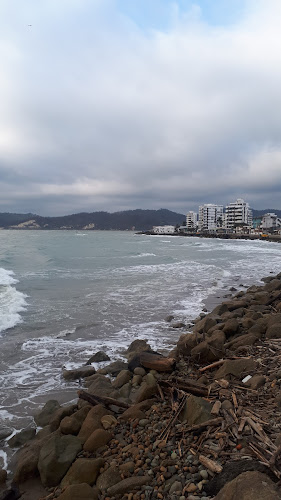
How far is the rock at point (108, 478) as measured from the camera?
353cm

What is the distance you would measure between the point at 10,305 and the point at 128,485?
11.9 metres

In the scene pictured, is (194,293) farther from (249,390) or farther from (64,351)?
(249,390)

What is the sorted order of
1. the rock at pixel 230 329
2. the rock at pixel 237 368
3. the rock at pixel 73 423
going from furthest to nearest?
the rock at pixel 230 329 → the rock at pixel 237 368 → the rock at pixel 73 423

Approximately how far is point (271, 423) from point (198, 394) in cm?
134

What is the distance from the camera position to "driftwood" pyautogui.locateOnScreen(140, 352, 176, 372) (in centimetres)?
632

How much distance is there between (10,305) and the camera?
13.9 m

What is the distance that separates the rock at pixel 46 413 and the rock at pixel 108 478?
2.24 metres

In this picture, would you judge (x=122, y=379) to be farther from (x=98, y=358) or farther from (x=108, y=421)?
(x=108, y=421)

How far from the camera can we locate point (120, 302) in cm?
1485

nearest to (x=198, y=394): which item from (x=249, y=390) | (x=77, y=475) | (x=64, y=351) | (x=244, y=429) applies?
(x=249, y=390)

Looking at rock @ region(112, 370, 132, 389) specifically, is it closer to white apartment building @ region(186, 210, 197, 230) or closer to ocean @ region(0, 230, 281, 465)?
ocean @ region(0, 230, 281, 465)

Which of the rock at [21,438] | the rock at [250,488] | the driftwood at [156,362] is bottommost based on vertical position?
the rock at [21,438]

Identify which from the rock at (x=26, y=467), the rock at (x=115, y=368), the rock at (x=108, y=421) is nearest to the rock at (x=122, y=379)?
the rock at (x=115, y=368)

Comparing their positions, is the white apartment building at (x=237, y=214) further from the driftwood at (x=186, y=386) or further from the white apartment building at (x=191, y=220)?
the driftwood at (x=186, y=386)
